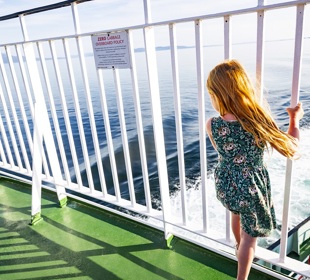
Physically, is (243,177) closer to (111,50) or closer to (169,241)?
(169,241)

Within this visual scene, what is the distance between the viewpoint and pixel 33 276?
6.63 ft

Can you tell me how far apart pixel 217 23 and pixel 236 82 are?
0.37 m

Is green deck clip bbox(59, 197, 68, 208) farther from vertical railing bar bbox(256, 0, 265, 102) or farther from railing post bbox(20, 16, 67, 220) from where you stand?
vertical railing bar bbox(256, 0, 265, 102)

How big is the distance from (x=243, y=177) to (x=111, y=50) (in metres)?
1.15

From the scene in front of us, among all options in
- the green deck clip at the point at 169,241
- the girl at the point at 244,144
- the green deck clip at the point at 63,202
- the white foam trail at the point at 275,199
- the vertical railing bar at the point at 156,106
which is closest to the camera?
the girl at the point at 244,144

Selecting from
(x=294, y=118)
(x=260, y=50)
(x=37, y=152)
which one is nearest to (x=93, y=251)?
(x=37, y=152)

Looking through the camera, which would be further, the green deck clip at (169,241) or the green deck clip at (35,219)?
the green deck clip at (35,219)

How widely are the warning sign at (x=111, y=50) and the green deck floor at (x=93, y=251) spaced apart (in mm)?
1327

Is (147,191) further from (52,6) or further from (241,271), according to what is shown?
(52,6)

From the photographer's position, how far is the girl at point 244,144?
1.32 m

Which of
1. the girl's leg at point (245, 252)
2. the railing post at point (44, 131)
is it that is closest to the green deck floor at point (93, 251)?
the railing post at point (44, 131)

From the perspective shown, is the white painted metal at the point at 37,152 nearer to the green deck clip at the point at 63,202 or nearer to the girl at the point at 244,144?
the green deck clip at the point at 63,202

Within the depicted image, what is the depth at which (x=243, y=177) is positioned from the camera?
4.66 ft

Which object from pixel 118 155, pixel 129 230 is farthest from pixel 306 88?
pixel 129 230
